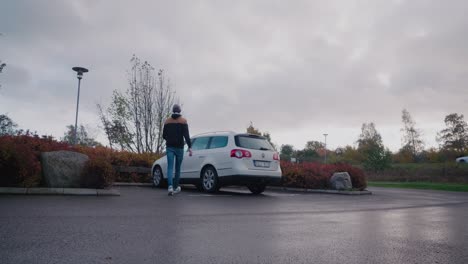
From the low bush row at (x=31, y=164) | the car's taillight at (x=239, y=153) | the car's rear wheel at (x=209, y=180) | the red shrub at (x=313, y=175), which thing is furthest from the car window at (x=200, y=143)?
the red shrub at (x=313, y=175)

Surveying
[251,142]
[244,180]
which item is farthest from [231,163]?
[251,142]

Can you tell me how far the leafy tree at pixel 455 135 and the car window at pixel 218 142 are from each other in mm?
64652

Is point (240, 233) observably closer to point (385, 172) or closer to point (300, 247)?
point (300, 247)

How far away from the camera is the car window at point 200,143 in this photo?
481 inches

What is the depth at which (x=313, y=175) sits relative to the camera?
15711 millimetres

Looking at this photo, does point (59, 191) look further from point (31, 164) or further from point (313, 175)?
point (313, 175)

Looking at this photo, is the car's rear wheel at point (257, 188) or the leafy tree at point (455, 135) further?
the leafy tree at point (455, 135)

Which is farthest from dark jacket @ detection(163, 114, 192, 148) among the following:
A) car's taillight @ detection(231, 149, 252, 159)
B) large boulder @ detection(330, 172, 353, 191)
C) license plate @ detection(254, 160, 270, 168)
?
large boulder @ detection(330, 172, 353, 191)

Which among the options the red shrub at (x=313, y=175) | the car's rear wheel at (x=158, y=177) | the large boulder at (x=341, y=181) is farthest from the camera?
the red shrub at (x=313, y=175)

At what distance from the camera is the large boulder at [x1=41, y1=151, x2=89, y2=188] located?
8875 mm

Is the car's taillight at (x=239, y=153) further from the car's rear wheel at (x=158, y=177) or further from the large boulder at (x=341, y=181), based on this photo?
the large boulder at (x=341, y=181)

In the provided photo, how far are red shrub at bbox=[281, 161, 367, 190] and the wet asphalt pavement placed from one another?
28.8 feet

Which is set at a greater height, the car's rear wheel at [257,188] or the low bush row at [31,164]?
the low bush row at [31,164]

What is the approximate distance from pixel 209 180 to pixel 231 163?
3.43 ft
